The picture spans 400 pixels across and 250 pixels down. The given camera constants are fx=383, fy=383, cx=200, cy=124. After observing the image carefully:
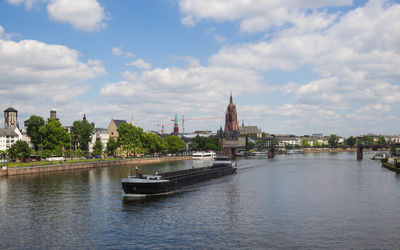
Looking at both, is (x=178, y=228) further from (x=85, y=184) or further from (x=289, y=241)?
(x=85, y=184)

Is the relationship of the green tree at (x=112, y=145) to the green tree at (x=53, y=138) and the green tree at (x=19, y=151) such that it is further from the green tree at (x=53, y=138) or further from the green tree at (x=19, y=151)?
the green tree at (x=19, y=151)

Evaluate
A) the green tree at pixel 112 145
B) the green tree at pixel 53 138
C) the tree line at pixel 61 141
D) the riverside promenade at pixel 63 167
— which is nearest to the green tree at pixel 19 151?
the tree line at pixel 61 141

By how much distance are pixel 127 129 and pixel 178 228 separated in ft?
476

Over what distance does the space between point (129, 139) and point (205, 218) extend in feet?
457

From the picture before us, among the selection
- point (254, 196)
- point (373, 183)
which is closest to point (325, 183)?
point (373, 183)

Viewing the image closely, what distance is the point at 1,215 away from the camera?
46094 mm

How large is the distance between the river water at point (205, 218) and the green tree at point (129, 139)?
108088 millimetres

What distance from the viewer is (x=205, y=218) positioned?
147 ft

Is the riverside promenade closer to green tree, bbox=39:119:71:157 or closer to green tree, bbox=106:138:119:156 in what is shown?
green tree, bbox=39:119:71:157

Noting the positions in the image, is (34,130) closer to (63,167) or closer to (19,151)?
(19,151)

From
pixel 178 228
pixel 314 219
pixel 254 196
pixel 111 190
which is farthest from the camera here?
pixel 111 190

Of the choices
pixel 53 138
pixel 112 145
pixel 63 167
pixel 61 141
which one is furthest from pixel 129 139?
pixel 63 167

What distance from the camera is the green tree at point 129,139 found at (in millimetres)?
178750

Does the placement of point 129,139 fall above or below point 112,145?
above
